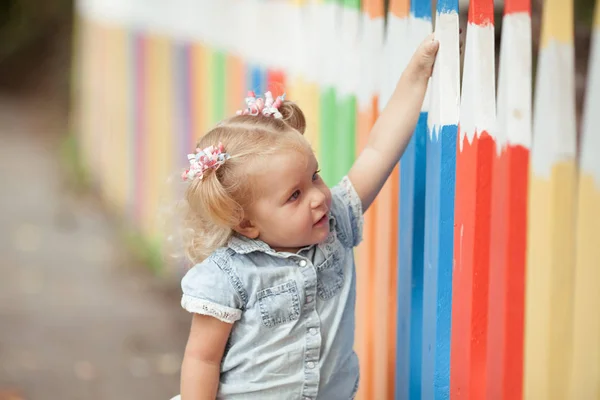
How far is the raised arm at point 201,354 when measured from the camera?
2.23m

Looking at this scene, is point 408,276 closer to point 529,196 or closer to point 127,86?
point 529,196

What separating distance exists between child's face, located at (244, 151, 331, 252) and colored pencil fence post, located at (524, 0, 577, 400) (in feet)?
1.68

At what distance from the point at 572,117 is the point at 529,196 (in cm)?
23

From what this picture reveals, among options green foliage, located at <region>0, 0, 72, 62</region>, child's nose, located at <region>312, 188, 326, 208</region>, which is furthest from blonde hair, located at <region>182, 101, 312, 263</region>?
green foliage, located at <region>0, 0, 72, 62</region>

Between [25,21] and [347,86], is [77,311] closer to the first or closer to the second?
[347,86]

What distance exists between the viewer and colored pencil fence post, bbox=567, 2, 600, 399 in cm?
197

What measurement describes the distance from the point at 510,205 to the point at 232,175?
2.21 ft

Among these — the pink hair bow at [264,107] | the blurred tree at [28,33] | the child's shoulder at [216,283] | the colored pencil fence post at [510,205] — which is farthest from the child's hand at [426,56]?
the blurred tree at [28,33]

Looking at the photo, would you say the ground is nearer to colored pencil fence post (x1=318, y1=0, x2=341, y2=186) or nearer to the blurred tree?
colored pencil fence post (x1=318, y1=0, x2=341, y2=186)

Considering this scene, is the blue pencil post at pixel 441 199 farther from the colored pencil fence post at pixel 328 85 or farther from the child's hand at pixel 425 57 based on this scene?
the colored pencil fence post at pixel 328 85

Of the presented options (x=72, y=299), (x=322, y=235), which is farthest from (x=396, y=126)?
(x=72, y=299)

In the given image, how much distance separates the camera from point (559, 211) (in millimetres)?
2051

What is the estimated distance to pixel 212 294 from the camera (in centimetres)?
221

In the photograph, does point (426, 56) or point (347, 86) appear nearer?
point (426, 56)
